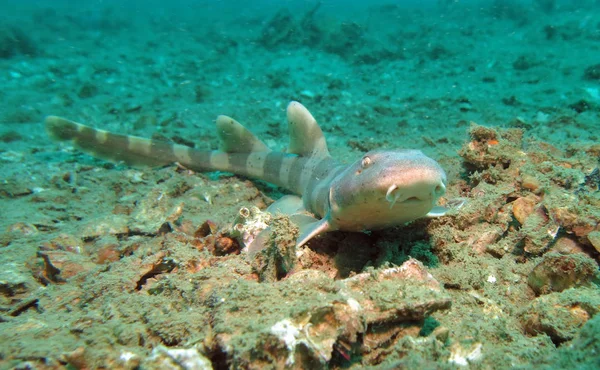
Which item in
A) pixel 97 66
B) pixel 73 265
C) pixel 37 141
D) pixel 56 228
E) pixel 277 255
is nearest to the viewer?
pixel 277 255

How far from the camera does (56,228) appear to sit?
3812 mm

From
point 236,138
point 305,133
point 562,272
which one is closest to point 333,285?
point 562,272

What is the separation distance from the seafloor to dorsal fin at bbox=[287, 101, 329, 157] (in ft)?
3.34

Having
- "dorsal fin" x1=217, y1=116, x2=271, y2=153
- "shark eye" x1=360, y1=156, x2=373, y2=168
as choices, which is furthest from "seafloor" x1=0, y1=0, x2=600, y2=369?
"shark eye" x1=360, y1=156, x2=373, y2=168

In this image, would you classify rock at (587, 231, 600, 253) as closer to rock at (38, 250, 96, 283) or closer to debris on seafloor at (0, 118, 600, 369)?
debris on seafloor at (0, 118, 600, 369)

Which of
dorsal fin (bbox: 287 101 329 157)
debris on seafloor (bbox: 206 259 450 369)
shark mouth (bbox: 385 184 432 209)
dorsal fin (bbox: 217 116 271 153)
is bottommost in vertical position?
dorsal fin (bbox: 217 116 271 153)

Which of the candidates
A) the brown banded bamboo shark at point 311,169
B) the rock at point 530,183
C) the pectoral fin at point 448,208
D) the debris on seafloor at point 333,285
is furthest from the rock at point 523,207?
the brown banded bamboo shark at point 311,169

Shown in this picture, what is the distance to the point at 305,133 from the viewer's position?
15.1ft

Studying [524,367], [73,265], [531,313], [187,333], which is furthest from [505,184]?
[73,265]

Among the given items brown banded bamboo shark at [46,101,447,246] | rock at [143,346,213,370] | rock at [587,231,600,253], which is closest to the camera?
rock at [143,346,213,370]

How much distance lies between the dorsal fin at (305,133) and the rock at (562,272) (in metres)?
2.76

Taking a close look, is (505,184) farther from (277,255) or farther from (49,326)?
(49,326)

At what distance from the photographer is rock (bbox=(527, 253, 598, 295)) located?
213cm

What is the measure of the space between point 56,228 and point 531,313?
4.49m
